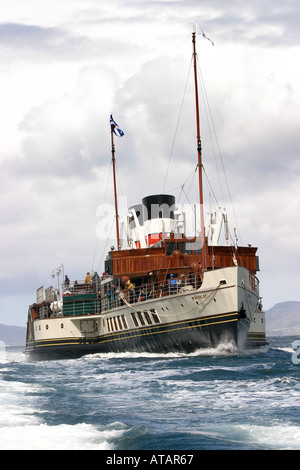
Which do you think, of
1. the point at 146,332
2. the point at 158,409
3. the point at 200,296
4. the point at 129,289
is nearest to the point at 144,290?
the point at 129,289

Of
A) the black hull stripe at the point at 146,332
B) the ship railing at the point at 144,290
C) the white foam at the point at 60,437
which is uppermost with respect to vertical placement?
the ship railing at the point at 144,290

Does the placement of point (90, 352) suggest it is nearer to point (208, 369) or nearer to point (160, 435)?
point (208, 369)

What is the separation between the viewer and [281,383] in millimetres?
22844

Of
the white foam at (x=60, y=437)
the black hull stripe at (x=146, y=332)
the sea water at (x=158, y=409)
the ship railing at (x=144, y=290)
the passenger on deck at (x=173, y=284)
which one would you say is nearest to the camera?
the white foam at (x=60, y=437)

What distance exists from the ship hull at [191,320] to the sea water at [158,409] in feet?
17.2

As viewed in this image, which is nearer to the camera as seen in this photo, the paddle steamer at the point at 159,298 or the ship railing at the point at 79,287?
the paddle steamer at the point at 159,298

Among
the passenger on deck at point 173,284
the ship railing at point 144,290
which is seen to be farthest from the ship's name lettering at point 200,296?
the passenger on deck at point 173,284

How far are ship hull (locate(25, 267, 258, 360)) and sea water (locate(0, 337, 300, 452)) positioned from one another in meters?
5.23

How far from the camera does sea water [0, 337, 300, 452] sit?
44.8ft

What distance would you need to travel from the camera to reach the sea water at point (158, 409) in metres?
13.7

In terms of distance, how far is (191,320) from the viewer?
37000 mm

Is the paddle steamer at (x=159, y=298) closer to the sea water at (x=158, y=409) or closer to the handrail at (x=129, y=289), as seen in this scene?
the handrail at (x=129, y=289)
